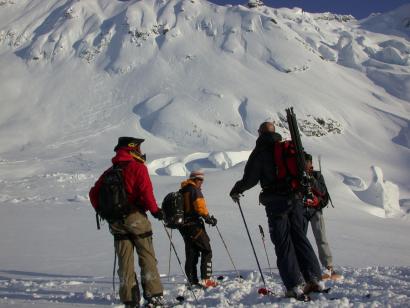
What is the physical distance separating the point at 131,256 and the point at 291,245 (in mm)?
1540

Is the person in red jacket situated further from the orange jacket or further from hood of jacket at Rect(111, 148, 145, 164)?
the orange jacket

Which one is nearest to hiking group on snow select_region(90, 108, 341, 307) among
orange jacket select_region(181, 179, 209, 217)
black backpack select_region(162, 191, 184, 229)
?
black backpack select_region(162, 191, 184, 229)

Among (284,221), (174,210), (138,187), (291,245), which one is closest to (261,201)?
(284,221)

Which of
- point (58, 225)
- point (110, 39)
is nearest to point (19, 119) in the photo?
point (110, 39)

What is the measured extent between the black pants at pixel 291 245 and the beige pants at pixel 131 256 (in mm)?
1190

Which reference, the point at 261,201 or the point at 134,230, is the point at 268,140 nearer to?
the point at 261,201

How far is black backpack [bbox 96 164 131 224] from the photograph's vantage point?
423 cm

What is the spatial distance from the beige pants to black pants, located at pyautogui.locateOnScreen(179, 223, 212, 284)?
1.37m

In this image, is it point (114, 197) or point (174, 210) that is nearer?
point (114, 197)

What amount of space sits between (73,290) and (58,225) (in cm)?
780

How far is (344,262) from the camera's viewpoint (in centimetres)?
884

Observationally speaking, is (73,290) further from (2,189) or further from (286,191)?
(2,189)

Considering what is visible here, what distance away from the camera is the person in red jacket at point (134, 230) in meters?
4.27

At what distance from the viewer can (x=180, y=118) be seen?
49438 mm
